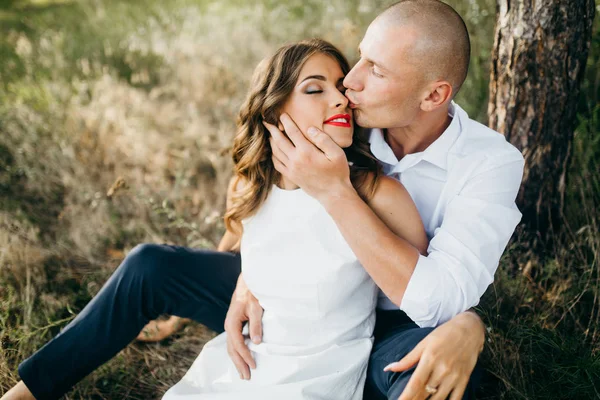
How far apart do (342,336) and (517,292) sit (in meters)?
1.11

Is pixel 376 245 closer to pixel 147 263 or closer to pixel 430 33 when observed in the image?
Result: pixel 430 33

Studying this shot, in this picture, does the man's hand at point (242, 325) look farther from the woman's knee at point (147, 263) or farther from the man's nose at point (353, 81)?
the man's nose at point (353, 81)

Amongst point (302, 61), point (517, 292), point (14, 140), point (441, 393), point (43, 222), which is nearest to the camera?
point (441, 393)

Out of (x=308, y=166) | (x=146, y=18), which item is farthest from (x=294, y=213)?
(x=146, y=18)

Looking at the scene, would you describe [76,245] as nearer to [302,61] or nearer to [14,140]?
[14,140]

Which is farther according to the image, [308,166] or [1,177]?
[1,177]

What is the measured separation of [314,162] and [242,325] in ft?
2.69

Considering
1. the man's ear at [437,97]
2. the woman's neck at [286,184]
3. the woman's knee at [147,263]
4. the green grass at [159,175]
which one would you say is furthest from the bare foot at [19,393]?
the man's ear at [437,97]

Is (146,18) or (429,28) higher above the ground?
(146,18)

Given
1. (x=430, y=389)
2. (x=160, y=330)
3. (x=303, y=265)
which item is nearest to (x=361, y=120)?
(x=303, y=265)

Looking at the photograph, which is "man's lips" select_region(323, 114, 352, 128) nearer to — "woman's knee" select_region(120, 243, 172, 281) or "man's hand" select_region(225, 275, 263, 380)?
"man's hand" select_region(225, 275, 263, 380)

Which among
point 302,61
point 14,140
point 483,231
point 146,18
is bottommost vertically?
point 483,231

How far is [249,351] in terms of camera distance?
6.98 feet

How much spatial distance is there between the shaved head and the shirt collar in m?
0.22
